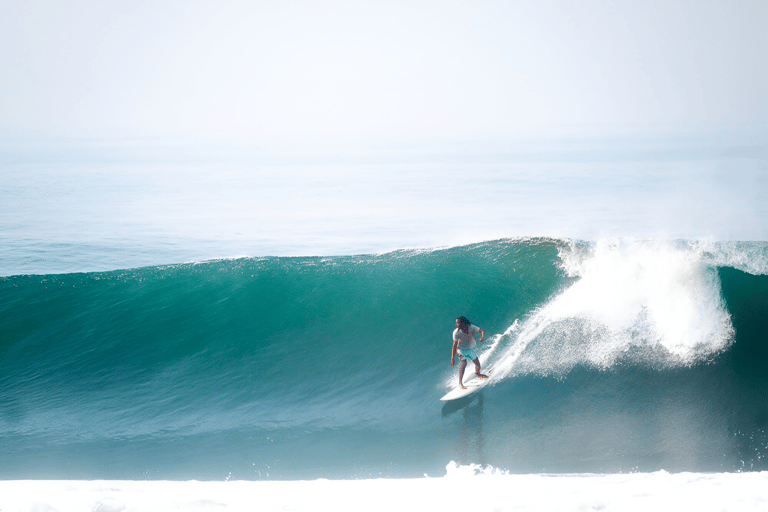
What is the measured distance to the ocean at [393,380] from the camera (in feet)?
14.5

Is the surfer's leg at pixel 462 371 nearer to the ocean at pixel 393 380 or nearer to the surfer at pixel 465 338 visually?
the surfer at pixel 465 338

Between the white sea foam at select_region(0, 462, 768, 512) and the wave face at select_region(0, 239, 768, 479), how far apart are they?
100 cm

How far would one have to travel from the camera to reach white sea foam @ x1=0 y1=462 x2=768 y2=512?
372 centimetres

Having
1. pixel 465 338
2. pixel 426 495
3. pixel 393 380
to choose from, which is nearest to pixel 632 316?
pixel 465 338

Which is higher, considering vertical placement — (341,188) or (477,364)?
(341,188)

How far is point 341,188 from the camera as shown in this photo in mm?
32125

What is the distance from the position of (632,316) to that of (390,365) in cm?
340

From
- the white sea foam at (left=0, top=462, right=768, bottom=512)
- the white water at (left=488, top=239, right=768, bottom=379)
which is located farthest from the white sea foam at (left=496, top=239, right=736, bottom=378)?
the white sea foam at (left=0, top=462, right=768, bottom=512)

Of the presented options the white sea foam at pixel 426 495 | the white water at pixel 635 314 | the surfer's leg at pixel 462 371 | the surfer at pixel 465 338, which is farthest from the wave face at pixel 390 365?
the white sea foam at pixel 426 495

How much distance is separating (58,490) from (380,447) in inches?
120

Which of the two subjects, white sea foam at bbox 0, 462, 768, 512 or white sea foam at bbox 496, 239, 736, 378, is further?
white sea foam at bbox 496, 239, 736, 378

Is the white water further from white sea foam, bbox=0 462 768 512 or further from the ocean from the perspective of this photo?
white sea foam, bbox=0 462 768 512

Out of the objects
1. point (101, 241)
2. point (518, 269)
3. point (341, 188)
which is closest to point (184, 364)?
point (518, 269)

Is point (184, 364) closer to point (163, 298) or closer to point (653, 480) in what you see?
point (163, 298)
